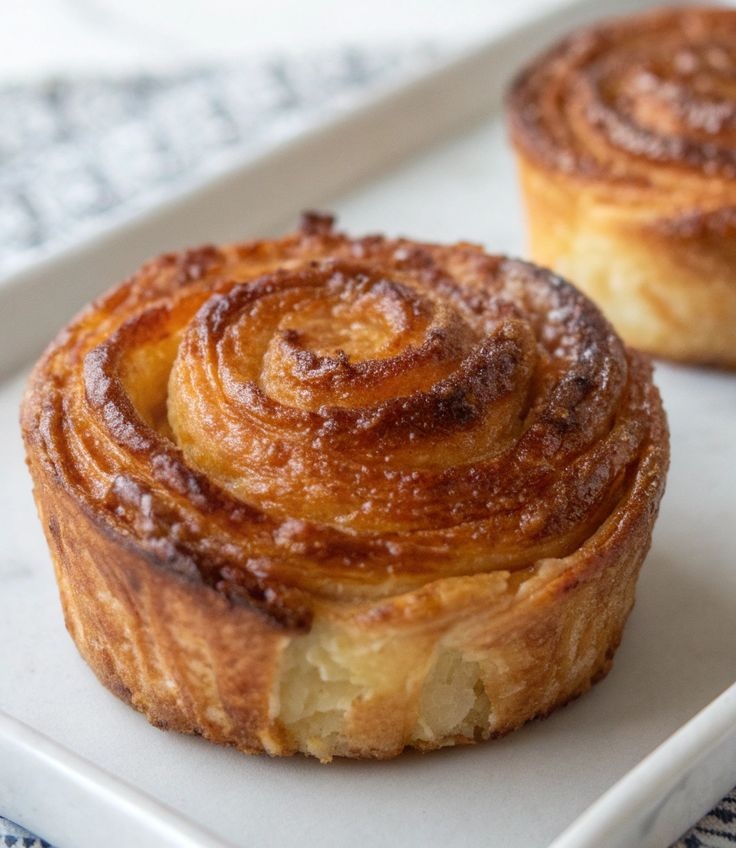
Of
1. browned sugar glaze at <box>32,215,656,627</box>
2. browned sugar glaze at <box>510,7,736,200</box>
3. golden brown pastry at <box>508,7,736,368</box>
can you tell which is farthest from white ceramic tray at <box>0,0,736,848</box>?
browned sugar glaze at <box>510,7,736,200</box>

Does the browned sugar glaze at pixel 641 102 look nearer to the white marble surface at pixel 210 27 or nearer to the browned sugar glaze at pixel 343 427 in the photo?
the browned sugar glaze at pixel 343 427

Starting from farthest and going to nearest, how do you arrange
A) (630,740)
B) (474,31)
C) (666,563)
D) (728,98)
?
(474,31), (728,98), (666,563), (630,740)

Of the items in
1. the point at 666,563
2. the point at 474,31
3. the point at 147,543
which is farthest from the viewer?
the point at 474,31

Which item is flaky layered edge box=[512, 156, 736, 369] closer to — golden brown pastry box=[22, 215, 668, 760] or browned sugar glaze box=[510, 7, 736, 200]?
browned sugar glaze box=[510, 7, 736, 200]

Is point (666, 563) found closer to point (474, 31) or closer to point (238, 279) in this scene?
point (238, 279)

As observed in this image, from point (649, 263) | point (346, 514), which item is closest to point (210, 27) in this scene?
point (649, 263)

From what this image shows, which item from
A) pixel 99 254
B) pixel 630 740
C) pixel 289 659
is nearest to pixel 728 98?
pixel 99 254
